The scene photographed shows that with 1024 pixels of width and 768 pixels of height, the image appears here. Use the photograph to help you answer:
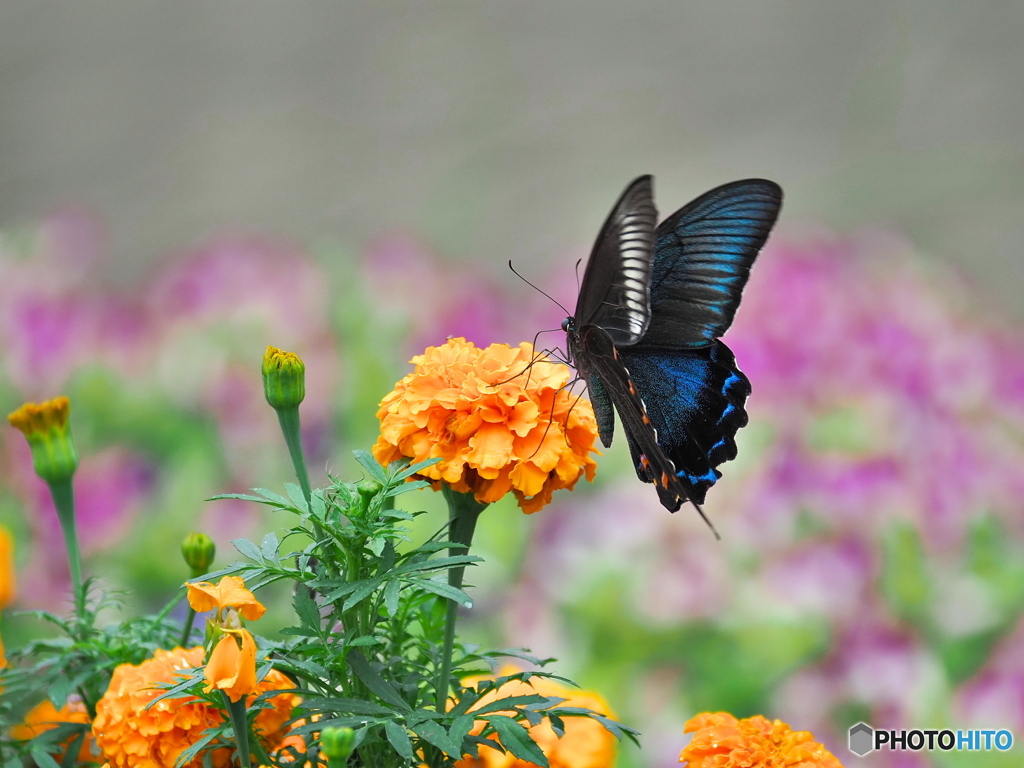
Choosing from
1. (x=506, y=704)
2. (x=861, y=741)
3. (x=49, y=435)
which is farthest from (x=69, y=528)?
(x=861, y=741)

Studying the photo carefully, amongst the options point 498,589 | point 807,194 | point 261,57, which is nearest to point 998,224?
point 807,194

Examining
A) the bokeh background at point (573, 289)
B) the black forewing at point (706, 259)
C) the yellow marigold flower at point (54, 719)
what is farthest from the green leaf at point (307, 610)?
the bokeh background at point (573, 289)

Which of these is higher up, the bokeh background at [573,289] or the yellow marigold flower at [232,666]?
the bokeh background at [573,289]

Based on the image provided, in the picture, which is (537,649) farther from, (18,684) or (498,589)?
(18,684)

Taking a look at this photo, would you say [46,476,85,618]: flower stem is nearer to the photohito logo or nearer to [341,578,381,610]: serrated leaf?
[341,578,381,610]: serrated leaf

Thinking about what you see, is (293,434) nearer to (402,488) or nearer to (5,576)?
(402,488)

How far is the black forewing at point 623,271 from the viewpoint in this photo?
63 cm

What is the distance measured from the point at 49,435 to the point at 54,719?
0.22m

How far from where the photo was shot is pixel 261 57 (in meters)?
1.91

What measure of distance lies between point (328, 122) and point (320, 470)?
711 mm

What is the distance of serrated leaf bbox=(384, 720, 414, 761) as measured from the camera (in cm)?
48

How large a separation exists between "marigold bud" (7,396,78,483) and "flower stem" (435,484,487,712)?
311mm

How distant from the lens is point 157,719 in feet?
1.84

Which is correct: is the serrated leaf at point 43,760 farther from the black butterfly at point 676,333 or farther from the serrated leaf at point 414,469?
the black butterfly at point 676,333
